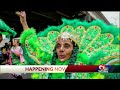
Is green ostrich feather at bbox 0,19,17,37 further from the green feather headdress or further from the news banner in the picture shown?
the news banner

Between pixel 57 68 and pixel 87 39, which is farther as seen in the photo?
pixel 87 39

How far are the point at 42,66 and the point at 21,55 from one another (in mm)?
574

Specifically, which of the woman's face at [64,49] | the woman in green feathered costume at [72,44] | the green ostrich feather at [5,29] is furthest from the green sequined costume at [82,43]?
the green ostrich feather at [5,29]

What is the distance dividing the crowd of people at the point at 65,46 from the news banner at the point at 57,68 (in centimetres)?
A: 9

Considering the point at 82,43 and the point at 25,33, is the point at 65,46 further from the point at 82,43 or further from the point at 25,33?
the point at 25,33

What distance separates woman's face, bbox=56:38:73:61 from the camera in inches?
219

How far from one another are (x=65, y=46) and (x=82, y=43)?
0.39 meters

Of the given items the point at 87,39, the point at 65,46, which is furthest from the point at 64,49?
the point at 87,39

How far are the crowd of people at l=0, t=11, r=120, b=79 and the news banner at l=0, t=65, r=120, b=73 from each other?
0.09 m

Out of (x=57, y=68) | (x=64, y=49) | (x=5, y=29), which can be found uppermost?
(x=5, y=29)

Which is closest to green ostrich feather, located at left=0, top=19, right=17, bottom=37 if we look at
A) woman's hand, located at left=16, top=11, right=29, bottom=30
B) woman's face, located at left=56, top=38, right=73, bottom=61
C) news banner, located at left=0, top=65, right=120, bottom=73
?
woman's hand, located at left=16, top=11, right=29, bottom=30

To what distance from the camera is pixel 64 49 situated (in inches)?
220

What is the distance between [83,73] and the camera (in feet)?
17.6
